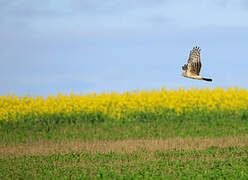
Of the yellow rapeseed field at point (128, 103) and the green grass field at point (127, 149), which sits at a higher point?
the yellow rapeseed field at point (128, 103)

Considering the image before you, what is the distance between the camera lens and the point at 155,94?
1994 centimetres

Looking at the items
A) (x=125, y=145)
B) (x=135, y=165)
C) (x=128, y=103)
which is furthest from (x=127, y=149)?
(x=128, y=103)

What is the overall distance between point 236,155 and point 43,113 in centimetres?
962

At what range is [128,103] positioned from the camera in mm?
18828

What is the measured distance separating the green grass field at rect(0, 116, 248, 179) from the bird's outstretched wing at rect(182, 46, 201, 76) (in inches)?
86.1

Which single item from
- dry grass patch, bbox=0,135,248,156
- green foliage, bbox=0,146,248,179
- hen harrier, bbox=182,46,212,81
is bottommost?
green foliage, bbox=0,146,248,179

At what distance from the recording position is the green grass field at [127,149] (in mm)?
9818

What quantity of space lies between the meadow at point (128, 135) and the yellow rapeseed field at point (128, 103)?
42 mm

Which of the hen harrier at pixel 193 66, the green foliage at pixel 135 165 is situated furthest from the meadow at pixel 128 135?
the hen harrier at pixel 193 66

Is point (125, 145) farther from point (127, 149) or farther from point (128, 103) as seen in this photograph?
point (128, 103)

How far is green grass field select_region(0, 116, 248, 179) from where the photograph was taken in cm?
982

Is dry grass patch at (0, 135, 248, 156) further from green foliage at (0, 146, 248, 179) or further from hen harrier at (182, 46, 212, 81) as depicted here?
hen harrier at (182, 46, 212, 81)

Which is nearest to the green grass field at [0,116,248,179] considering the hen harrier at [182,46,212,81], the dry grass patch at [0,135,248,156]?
the dry grass patch at [0,135,248,156]

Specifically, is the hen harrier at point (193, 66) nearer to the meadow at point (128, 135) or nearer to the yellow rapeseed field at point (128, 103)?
the meadow at point (128, 135)
